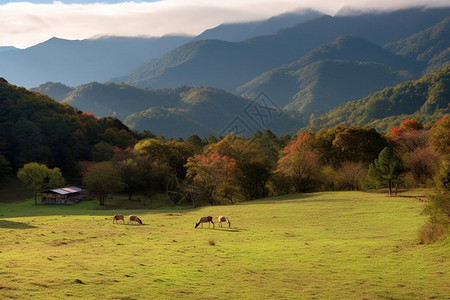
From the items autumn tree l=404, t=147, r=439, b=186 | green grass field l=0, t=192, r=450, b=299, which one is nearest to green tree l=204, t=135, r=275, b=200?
autumn tree l=404, t=147, r=439, b=186

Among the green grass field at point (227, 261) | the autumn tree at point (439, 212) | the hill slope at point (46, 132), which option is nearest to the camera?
the green grass field at point (227, 261)

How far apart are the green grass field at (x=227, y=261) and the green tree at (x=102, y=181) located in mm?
29917

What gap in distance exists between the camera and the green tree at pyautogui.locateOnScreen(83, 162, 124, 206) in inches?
2615

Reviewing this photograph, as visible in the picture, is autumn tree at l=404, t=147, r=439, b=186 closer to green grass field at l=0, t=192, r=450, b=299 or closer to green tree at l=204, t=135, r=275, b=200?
green tree at l=204, t=135, r=275, b=200

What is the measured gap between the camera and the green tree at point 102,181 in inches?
2615

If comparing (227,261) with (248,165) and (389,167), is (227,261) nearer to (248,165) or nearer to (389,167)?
(389,167)

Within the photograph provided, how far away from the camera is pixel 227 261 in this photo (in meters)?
20.5

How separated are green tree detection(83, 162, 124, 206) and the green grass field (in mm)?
29917

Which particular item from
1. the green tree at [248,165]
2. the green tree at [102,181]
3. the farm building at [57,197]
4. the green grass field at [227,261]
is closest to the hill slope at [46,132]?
the farm building at [57,197]

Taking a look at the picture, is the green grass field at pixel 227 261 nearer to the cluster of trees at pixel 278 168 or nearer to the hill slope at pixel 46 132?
the cluster of trees at pixel 278 168

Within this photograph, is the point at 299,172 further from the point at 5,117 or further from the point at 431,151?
the point at 5,117

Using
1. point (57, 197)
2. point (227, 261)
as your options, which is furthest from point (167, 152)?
point (227, 261)

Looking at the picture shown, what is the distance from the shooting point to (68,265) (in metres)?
18.3

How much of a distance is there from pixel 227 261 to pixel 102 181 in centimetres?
5060
